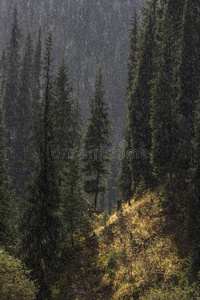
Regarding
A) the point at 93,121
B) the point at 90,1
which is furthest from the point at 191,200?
the point at 90,1

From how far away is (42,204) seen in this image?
16578mm

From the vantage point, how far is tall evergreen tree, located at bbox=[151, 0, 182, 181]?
2253 centimetres

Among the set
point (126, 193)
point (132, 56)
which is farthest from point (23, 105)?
point (126, 193)

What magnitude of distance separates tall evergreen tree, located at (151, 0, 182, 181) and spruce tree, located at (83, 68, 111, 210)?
11.7m

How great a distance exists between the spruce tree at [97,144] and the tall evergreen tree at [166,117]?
38.3 ft

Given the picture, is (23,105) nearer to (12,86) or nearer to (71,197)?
(12,86)

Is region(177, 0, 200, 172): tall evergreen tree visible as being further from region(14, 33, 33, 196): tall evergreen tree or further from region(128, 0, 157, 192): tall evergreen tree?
region(14, 33, 33, 196): tall evergreen tree

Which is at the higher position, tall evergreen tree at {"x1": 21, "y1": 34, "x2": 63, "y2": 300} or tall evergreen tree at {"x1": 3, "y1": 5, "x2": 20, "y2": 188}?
tall evergreen tree at {"x1": 3, "y1": 5, "x2": 20, "y2": 188}

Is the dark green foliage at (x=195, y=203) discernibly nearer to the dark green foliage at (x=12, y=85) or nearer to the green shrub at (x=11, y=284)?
the green shrub at (x=11, y=284)

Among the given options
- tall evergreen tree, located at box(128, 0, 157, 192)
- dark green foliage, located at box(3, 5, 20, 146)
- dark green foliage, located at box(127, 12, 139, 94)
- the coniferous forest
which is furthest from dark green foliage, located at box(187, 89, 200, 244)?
dark green foliage, located at box(3, 5, 20, 146)

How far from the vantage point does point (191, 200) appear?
1781 cm

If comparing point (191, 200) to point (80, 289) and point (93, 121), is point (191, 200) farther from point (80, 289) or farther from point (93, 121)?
point (93, 121)

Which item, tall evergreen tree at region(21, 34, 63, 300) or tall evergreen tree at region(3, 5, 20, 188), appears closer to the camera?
tall evergreen tree at region(21, 34, 63, 300)

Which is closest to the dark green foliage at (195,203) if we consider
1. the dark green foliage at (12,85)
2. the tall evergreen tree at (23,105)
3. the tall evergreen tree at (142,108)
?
the tall evergreen tree at (142,108)
